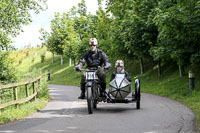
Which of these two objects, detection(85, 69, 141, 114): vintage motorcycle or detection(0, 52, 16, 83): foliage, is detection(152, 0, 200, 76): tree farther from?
detection(0, 52, 16, 83): foliage

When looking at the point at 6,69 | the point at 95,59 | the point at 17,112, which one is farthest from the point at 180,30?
the point at 6,69

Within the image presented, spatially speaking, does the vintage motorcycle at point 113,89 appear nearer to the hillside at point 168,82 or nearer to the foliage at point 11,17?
the hillside at point 168,82

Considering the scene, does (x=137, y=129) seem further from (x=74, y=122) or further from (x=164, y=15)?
(x=164, y=15)

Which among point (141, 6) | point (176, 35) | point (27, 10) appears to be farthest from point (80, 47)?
point (176, 35)

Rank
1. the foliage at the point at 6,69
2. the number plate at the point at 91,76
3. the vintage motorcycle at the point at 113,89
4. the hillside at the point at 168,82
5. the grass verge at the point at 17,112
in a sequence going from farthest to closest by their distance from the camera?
1. the foliage at the point at 6,69
2. the hillside at the point at 168,82
3. the number plate at the point at 91,76
4. the vintage motorcycle at the point at 113,89
5. the grass verge at the point at 17,112

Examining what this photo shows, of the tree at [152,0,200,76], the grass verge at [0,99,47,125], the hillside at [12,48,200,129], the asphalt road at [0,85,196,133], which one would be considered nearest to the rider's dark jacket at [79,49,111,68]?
the asphalt road at [0,85,196,133]

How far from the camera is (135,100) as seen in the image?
10117 millimetres

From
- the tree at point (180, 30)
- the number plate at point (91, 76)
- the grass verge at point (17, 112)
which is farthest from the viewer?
the tree at point (180, 30)

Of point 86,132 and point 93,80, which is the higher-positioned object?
point 93,80

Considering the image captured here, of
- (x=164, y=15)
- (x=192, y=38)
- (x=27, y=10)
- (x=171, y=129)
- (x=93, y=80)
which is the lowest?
(x=171, y=129)

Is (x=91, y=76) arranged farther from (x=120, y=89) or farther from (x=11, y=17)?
(x=11, y=17)

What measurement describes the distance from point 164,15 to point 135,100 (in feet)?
17.2

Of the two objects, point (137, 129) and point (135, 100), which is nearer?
point (137, 129)

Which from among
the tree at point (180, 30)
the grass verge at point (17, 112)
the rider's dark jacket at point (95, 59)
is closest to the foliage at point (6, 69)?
the grass verge at point (17, 112)
